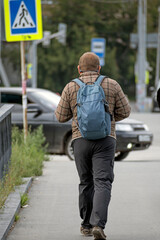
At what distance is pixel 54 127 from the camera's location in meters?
13.4

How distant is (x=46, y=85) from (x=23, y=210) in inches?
2435

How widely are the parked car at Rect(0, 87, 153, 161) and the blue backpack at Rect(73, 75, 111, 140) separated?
7.40m

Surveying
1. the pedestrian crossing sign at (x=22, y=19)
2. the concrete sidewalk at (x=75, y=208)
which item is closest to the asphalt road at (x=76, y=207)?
the concrete sidewalk at (x=75, y=208)

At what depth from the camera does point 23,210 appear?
7.54 metres

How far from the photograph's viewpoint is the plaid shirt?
6016mm

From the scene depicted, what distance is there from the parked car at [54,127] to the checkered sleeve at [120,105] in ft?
23.5

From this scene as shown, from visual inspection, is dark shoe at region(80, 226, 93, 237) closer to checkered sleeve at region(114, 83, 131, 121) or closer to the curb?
the curb

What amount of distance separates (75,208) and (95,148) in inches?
73.6

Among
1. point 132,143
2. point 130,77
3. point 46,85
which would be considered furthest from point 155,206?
point 130,77

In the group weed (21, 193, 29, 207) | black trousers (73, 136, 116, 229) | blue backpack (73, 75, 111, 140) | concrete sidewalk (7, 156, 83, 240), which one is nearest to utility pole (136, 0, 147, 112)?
concrete sidewalk (7, 156, 83, 240)

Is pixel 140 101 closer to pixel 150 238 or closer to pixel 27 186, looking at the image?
pixel 27 186

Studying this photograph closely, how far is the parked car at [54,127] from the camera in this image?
13.4 m

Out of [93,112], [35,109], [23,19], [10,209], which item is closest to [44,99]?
[35,109]

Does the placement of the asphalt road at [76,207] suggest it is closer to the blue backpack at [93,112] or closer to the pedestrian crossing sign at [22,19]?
the blue backpack at [93,112]
